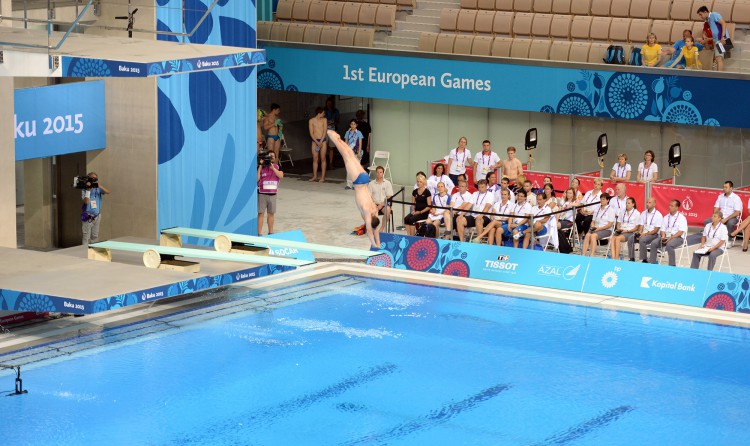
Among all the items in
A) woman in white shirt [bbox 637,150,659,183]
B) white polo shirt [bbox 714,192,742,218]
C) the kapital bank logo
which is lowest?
the kapital bank logo

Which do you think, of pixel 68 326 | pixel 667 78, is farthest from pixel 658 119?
pixel 68 326

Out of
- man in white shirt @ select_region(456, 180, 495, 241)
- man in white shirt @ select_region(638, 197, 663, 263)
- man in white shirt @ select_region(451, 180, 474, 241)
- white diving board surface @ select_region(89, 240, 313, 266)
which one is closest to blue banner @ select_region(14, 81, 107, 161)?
white diving board surface @ select_region(89, 240, 313, 266)

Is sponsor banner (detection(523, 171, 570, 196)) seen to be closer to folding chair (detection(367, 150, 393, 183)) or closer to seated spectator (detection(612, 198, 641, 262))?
seated spectator (detection(612, 198, 641, 262))

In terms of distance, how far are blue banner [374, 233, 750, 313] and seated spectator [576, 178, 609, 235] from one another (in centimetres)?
152

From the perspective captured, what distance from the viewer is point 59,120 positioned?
18.0 meters

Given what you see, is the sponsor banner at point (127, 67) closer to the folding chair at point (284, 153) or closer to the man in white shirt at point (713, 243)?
the man in white shirt at point (713, 243)

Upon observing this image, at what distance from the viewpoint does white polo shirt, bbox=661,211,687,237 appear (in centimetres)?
1786

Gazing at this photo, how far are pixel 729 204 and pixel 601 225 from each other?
7.28 ft

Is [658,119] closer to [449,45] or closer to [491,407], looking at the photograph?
[449,45]

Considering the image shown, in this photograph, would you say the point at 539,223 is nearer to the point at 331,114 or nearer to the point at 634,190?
the point at 634,190

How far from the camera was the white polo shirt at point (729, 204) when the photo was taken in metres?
19.0

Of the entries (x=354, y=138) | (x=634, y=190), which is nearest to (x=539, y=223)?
(x=634, y=190)

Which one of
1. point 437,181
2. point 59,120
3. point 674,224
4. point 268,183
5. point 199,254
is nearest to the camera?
point 199,254

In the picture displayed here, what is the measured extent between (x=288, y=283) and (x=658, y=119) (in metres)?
8.28
